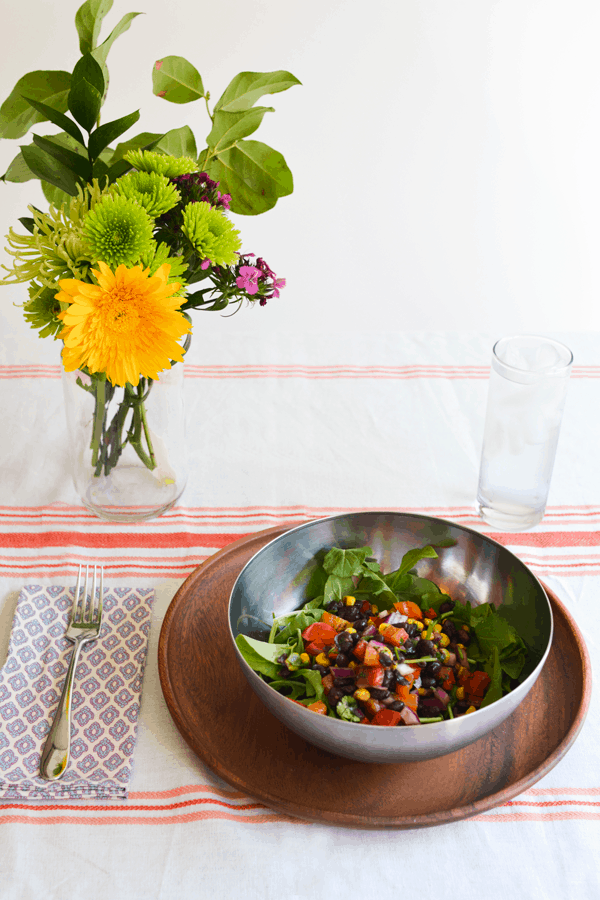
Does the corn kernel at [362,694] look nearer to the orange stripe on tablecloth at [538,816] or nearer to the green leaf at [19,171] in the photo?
the orange stripe on tablecloth at [538,816]

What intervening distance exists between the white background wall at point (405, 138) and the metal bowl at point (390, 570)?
1.77 meters

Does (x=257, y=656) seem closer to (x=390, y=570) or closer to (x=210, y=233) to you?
(x=390, y=570)

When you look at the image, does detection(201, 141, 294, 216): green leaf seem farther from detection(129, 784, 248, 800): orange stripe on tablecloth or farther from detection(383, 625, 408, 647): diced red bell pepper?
detection(129, 784, 248, 800): orange stripe on tablecloth

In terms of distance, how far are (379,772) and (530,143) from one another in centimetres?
296

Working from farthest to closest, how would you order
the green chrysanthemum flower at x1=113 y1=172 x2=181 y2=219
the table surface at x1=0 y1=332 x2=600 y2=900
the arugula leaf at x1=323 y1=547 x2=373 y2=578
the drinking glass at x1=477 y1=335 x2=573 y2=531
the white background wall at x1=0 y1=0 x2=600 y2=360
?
the white background wall at x1=0 y1=0 x2=600 y2=360 → the drinking glass at x1=477 y1=335 x2=573 y2=531 → the arugula leaf at x1=323 y1=547 x2=373 y2=578 → the green chrysanthemum flower at x1=113 y1=172 x2=181 y2=219 → the table surface at x1=0 y1=332 x2=600 y2=900

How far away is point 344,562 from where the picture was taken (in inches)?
33.4

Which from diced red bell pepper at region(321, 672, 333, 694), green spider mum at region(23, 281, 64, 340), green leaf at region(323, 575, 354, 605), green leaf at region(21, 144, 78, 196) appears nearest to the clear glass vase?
green spider mum at region(23, 281, 64, 340)

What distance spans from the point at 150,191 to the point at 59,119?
12cm

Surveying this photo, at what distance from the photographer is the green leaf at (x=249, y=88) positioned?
35.0 inches

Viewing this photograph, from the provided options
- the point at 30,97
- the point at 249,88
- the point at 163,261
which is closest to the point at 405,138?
the point at 249,88

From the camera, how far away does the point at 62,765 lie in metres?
0.70

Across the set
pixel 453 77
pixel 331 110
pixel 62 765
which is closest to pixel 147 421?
pixel 62 765

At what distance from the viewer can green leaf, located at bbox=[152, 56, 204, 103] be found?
0.90 meters

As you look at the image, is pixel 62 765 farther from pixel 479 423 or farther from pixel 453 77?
pixel 453 77
